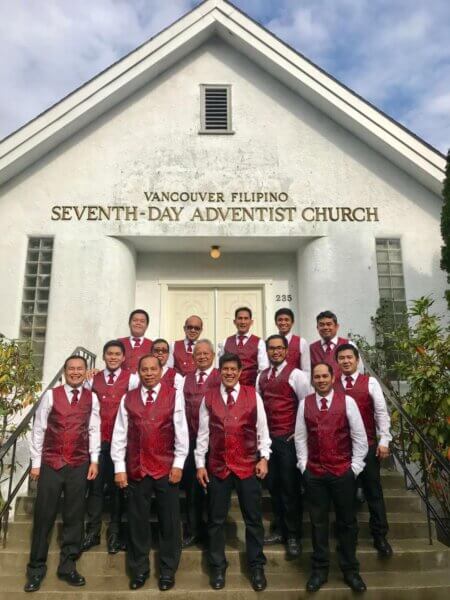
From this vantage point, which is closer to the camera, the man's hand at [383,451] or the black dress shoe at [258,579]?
the black dress shoe at [258,579]

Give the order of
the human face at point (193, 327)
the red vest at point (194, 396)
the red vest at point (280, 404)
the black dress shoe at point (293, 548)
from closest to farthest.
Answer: the black dress shoe at point (293, 548)
the red vest at point (280, 404)
the red vest at point (194, 396)
the human face at point (193, 327)

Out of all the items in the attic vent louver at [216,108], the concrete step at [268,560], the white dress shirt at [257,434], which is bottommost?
the concrete step at [268,560]

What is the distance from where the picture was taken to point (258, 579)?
4113 mm

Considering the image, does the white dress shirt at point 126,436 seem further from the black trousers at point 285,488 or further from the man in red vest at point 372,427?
the man in red vest at point 372,427

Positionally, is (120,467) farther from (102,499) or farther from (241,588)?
(241,588)

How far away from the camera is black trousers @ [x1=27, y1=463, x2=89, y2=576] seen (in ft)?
13.9

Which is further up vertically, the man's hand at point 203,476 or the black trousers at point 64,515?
the man's hand at point 203,476

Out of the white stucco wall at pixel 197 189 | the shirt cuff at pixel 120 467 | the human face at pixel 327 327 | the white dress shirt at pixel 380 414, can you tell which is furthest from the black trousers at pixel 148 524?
the white stucco wall at pixel 197 189

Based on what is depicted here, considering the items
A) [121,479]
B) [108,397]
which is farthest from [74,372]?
[121,479]

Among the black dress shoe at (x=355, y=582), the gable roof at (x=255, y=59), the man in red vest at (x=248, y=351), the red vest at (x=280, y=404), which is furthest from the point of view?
the gable roof at (x=255, y=59)

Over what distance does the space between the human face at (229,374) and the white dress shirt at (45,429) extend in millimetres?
1230

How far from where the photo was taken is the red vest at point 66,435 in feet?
14.2

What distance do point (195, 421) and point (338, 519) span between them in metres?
1.54

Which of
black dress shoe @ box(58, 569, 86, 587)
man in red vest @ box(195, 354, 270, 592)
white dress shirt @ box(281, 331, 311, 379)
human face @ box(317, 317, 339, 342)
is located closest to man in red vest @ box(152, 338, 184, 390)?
man in red vest @ box(195, 354, 270, 592)
